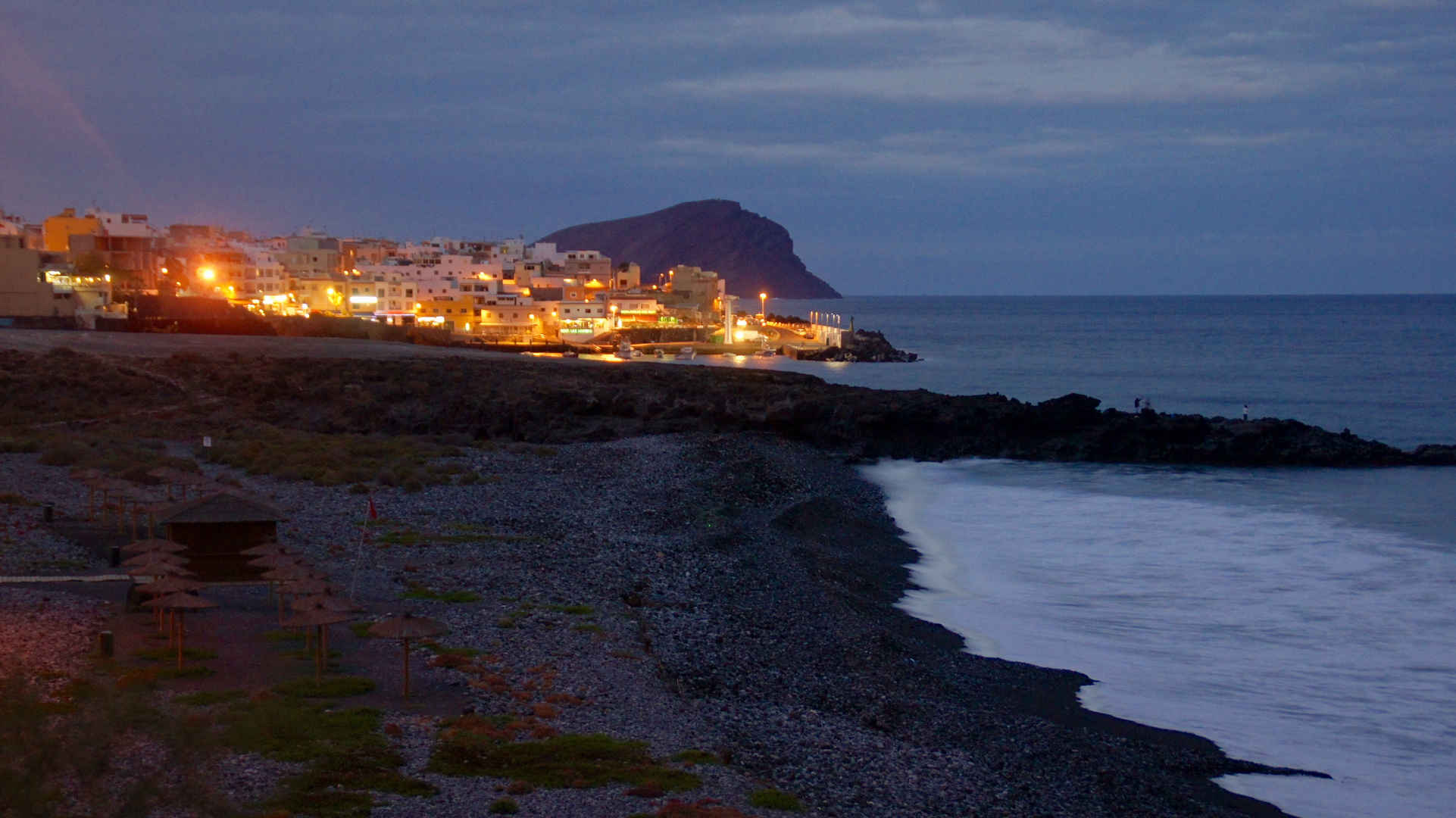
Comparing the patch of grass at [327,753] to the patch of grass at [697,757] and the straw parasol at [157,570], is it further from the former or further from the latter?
the straw parasol at [157,570]

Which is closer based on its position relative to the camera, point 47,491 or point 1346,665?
point 1346,665

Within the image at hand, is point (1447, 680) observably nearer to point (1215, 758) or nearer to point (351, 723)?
point (1215, 758)

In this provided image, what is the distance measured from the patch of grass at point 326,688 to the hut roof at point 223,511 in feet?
12.2

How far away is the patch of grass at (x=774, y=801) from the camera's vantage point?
7.60 m

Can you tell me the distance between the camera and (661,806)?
740 centimetres

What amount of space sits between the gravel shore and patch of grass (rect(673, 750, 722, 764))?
0.13 meters

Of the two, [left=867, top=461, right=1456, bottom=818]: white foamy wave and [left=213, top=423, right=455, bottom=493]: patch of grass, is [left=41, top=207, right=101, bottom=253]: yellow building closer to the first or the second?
[left=213, top=423, right=455, bottom=493]: patch of grass

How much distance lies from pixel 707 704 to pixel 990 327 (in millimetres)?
126556

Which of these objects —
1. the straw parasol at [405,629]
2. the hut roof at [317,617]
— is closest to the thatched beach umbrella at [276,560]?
the hut roof at [317,617]

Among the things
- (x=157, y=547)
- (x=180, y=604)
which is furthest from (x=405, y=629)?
(x=157, y=547)

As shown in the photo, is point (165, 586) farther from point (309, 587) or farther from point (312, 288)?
point (312, 288)

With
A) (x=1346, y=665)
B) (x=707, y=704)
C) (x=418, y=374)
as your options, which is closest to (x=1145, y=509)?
(x=1346, y=665)

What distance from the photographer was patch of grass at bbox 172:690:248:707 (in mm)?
8516

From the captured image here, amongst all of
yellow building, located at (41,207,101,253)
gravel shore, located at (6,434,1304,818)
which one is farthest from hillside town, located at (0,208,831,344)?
gravel shore, located at (6,434,1304,818)
